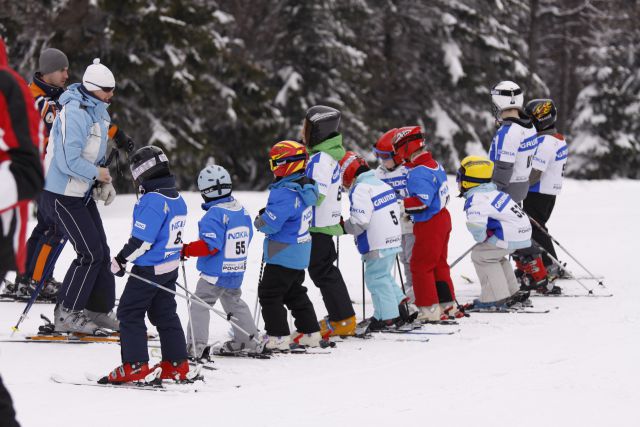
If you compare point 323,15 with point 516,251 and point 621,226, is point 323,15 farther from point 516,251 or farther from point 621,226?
point 516,251

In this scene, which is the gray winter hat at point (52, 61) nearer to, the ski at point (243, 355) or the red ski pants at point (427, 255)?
the ski at point (243, 355)

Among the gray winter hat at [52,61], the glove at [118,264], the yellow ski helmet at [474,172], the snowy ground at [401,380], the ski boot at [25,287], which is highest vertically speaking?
the gray winter hat at [52,61]

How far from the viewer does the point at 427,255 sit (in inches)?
341

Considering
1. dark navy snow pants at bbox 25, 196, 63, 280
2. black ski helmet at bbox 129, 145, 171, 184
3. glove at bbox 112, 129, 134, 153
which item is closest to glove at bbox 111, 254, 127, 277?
black ski helmet at bbox 129, 145, 171, 184

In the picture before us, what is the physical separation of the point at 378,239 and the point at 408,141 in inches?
40.4

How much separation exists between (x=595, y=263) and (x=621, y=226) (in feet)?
9.86

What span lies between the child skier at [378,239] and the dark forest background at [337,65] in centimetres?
1257

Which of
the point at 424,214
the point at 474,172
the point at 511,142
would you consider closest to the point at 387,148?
the point at 424,214

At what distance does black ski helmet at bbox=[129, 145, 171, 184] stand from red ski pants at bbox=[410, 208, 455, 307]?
317cm

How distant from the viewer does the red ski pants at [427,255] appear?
8625 millimetres

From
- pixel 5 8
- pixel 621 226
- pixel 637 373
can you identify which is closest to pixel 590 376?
pixel 637 373

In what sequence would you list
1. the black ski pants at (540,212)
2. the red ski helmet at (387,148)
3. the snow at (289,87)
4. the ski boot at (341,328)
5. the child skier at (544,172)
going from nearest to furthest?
the ski boot at (341,328)
the red ski helmet at (387,148)
the child skier at (544,172)
the black ski pants at (540,212)
the snow at (289,87)

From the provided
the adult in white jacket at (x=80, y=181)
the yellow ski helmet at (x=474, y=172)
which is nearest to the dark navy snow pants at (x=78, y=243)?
the adult in white jacket at (x=80, y=181)

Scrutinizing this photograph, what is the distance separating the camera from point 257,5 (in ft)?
88.2
